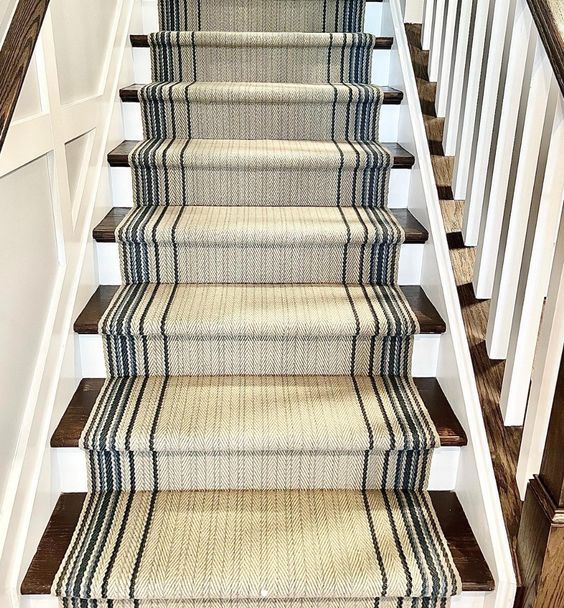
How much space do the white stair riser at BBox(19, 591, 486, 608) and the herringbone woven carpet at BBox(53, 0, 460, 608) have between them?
0.04 metres

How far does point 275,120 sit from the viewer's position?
7.24 ft

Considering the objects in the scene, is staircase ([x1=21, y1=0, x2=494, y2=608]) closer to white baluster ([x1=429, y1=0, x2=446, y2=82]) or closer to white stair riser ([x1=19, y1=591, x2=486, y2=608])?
white stair riser ([x1=19, y1=591, x2=486, y2=608])

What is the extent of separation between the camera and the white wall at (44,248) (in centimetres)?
131

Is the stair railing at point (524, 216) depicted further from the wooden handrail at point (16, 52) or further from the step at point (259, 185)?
the wooden handrail at point (16, 52)

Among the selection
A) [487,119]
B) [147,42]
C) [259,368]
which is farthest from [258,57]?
[259,368]

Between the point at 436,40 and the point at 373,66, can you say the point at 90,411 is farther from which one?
the point at 373,66

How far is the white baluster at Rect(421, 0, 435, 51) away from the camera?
200 centimetres

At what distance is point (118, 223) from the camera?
75.6 inches

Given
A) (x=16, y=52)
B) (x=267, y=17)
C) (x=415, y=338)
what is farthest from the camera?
(x=267, y=17)

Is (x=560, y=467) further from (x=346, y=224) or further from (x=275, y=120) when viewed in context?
(x=275, y=120)

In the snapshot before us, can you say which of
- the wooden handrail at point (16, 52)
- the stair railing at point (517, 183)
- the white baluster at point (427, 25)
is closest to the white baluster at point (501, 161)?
the stair railing at point (517, 183)

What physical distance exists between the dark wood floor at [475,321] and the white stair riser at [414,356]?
167 millimetres

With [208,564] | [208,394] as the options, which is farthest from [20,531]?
[208,394]

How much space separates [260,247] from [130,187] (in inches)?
19.4
